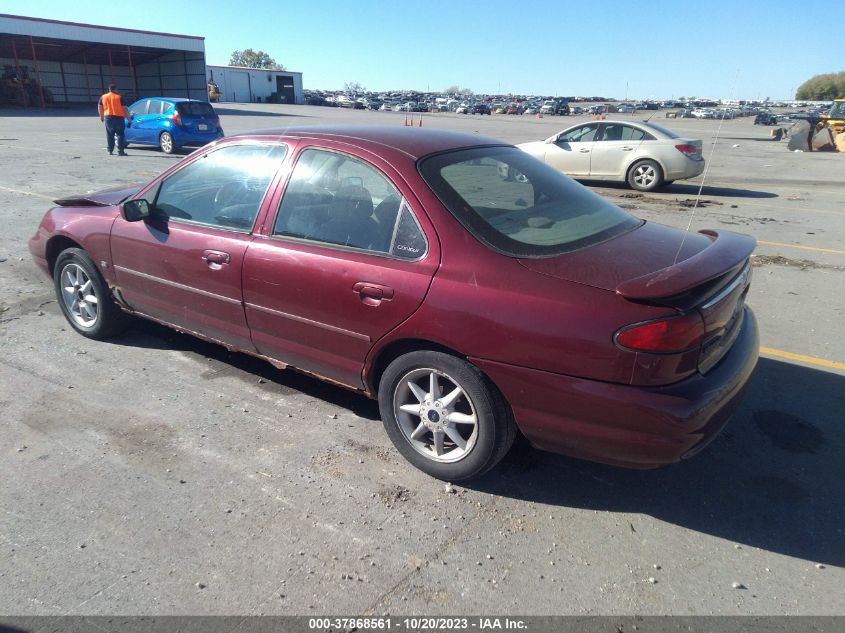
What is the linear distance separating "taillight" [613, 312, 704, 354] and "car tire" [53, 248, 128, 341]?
375cm

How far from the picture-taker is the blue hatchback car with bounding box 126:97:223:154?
17672mm

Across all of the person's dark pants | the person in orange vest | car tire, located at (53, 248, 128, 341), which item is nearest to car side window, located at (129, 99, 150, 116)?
the person in orange vest

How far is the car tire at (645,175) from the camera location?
12625 mm

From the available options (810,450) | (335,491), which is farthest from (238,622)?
(810,450)

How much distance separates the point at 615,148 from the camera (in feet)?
42.4

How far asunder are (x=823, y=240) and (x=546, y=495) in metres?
7.67

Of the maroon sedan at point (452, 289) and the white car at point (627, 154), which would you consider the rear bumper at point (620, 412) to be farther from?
the white car at point (627, 154)

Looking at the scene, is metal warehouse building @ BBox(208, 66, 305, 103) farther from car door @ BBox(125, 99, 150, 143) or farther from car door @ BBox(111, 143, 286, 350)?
car door @ BBox(111, 143, 286, 350)

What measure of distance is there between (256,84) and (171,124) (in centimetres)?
5454

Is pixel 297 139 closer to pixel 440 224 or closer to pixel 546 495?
pixel 440 224

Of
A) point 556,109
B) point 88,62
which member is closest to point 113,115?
point 88,62

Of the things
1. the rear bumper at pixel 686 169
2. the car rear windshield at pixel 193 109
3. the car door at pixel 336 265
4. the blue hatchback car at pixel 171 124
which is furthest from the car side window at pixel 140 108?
the car door at pixel 336 265

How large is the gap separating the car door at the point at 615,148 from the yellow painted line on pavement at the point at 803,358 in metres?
9.07

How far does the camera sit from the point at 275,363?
144 inches
